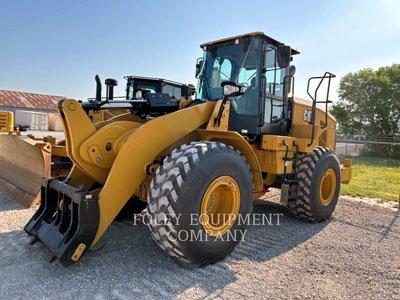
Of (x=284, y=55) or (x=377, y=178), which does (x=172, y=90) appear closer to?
(x=284, y=55)

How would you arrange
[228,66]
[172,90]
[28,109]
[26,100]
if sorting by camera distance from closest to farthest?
[228,66], [172,90], [28,109], [26,100]

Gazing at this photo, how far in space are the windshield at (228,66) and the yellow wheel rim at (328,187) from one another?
221cm

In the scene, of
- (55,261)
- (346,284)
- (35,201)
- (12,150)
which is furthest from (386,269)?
(12,150)

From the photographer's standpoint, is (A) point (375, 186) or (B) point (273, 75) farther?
(A) point (375, 186)

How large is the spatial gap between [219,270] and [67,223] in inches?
63.6

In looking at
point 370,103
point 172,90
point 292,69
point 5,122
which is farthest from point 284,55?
point 370,103

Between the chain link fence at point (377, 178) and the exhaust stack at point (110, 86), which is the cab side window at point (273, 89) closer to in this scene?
the exhaust stack at point (110, 86)

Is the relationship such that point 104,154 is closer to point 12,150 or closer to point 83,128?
point 83,128

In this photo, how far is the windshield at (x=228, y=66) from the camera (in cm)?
418

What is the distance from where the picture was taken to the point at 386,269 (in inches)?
128

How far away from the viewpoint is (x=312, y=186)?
4.61m

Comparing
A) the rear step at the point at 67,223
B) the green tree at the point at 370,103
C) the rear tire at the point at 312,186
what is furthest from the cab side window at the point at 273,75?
the green tree at the point at 370,103

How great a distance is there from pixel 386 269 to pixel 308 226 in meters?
1.45

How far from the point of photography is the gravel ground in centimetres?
258
